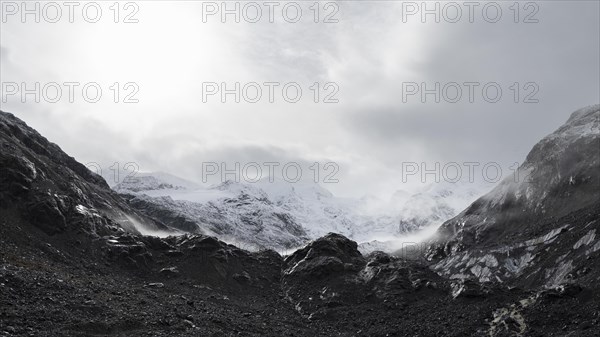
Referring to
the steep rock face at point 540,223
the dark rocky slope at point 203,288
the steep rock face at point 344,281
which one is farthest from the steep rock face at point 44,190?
the steep rock face at point 540,223

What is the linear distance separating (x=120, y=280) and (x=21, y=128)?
55.3m

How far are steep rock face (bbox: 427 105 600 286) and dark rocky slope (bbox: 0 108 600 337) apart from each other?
2.98 metres

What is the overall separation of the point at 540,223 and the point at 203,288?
238 ft

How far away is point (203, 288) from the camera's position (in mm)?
79375

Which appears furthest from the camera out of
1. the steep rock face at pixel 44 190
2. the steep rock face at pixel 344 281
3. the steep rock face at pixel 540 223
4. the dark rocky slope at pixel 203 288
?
the steep rock face at pixel 540 223

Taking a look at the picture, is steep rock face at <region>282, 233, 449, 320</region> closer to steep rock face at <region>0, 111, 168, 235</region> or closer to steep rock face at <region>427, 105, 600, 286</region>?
steep rock face at <region>427, 105, 600, 286</region>

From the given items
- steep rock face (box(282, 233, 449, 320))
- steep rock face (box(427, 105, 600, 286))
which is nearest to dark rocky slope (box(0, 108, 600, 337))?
steep rock face (box(282, 233, 449, 320))

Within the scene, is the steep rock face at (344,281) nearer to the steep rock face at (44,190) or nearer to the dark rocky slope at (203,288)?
the dark rocky slope at (203,288)

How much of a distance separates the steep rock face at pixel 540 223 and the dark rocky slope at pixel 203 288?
2.98 m

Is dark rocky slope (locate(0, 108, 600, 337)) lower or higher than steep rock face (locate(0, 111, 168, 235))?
lower

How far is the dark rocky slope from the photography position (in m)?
53.4

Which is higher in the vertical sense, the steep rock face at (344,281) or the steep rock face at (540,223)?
the steep rock face at (540,223)

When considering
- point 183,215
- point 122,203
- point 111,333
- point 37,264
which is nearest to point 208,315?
point 111,333

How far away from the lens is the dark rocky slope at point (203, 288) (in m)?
53.4
